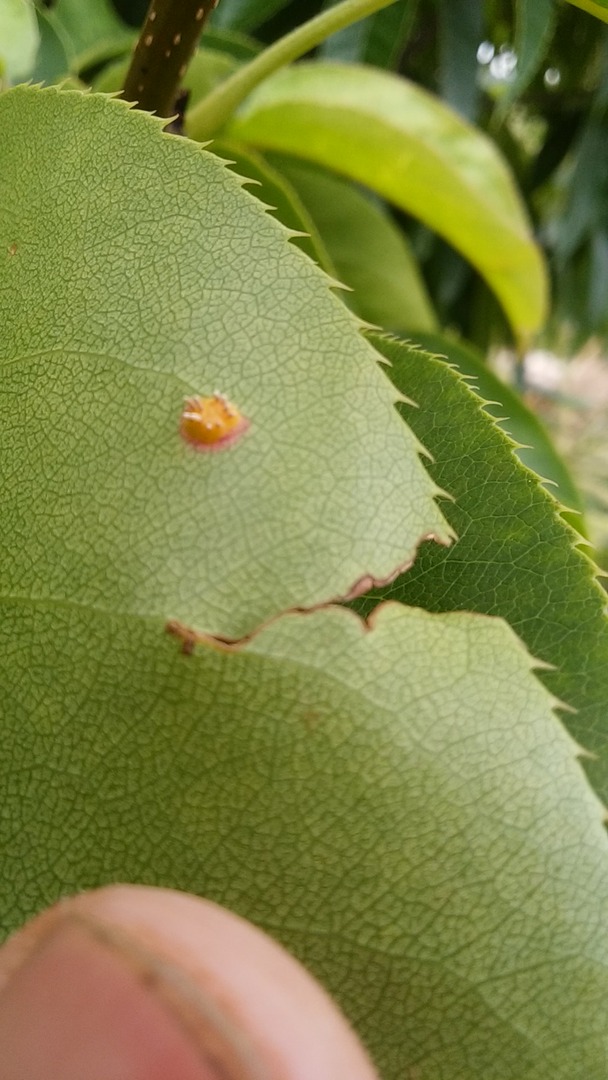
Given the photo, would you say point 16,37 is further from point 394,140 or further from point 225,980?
point 225,980

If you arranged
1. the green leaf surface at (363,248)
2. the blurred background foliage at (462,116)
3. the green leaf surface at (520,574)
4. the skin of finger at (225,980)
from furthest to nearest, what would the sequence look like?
the green leaf surface at (363,248) → the blurred background foliage at (462,116) → the green leaf surface at (520,574) → the skin of finger at (225,980)

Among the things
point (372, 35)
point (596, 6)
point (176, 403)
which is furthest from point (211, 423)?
point (372, 35)

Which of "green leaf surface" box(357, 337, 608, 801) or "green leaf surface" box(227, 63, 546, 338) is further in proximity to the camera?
"green leaf surface" box(227, 63, 546, 338)

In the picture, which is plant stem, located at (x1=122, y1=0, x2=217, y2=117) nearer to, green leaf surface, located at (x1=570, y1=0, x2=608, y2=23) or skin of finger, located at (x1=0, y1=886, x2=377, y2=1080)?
green leaf surface, located at (x1=570, y1=0, x2=608, y2=23)

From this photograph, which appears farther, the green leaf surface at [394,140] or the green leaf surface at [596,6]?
the green leaf surface at [394,140]

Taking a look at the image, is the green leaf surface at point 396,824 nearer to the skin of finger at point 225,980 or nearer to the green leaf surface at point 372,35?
the skin of finger at point 225,980

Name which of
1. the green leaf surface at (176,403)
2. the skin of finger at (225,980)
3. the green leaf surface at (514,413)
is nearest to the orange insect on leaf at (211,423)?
the green leaf surface at (176,403)

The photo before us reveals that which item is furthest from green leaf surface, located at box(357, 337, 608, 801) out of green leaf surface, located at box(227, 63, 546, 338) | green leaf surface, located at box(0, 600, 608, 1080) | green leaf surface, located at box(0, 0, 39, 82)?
green leaf surface, located at box(227, 63, 546, 338)
